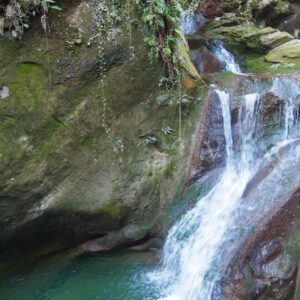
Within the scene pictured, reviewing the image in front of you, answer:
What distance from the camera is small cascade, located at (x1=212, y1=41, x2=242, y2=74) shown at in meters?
8.64

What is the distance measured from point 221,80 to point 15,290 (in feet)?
15.3

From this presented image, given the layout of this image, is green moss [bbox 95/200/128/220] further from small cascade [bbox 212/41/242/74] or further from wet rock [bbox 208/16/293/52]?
wet rock [bbox 208/16/293/52]

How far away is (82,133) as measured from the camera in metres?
5.82

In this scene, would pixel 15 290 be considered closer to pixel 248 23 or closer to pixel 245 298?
pixel 245 298

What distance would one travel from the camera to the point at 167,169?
606 centimetres

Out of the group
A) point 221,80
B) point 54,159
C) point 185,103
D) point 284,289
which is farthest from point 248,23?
point 284,289

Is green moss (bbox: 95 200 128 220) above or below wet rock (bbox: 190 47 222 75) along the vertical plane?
below

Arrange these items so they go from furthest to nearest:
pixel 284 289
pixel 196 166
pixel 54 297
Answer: pixel 196 166 → pixel 54 297 → pixel 284 289

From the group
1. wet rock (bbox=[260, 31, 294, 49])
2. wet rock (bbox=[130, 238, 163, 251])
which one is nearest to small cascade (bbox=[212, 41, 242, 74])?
wet rock (bbox=[260, 31, 294, 49])

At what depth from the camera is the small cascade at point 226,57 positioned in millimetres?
8641

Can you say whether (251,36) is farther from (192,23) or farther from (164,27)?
(164,27)

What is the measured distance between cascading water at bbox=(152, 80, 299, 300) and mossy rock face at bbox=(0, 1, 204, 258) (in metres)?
0.52

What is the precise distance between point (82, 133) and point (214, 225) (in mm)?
2200

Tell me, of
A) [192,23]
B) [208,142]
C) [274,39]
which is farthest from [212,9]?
[208,142]
